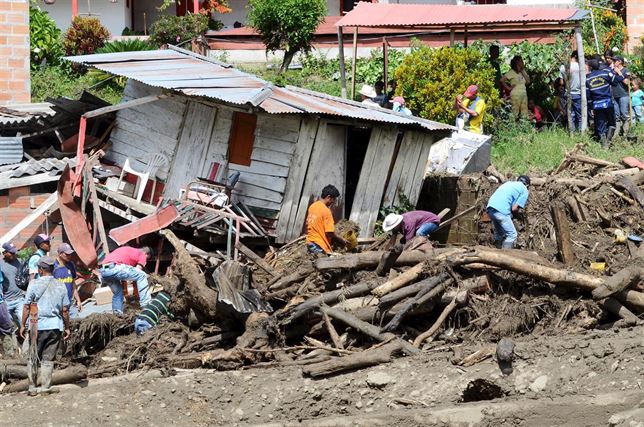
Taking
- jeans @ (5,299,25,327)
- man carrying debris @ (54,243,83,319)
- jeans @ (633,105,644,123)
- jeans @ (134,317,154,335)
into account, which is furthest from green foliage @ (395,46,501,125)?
jeans @ (5,299,25,327)

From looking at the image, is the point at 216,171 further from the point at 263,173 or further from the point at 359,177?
the point at 359,177

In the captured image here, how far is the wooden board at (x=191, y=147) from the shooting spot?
1858 cm

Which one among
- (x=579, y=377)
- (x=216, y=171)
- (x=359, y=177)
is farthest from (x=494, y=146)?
(x=579, y=377)

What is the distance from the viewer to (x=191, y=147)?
61.5ft

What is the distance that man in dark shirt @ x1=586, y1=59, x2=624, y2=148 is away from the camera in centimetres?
2111

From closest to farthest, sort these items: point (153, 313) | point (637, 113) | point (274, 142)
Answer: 1. point (153, 313)
2. point (274, 142)
3. point (637, 113)

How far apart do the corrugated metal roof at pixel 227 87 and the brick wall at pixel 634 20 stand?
9.41m

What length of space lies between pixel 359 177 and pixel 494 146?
4069 mm

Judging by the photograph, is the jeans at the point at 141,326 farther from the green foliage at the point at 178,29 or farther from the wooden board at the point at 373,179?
the green foliage at the point at 178,29

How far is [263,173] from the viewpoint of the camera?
59.0 ft

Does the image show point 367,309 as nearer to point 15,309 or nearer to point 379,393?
point 379,393

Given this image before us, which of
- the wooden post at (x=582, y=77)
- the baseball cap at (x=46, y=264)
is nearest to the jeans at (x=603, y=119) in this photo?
the wooden post at (x=582, y=77)

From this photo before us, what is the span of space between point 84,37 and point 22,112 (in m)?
7.19

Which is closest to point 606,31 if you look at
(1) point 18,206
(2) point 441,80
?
(2) point 441,80
